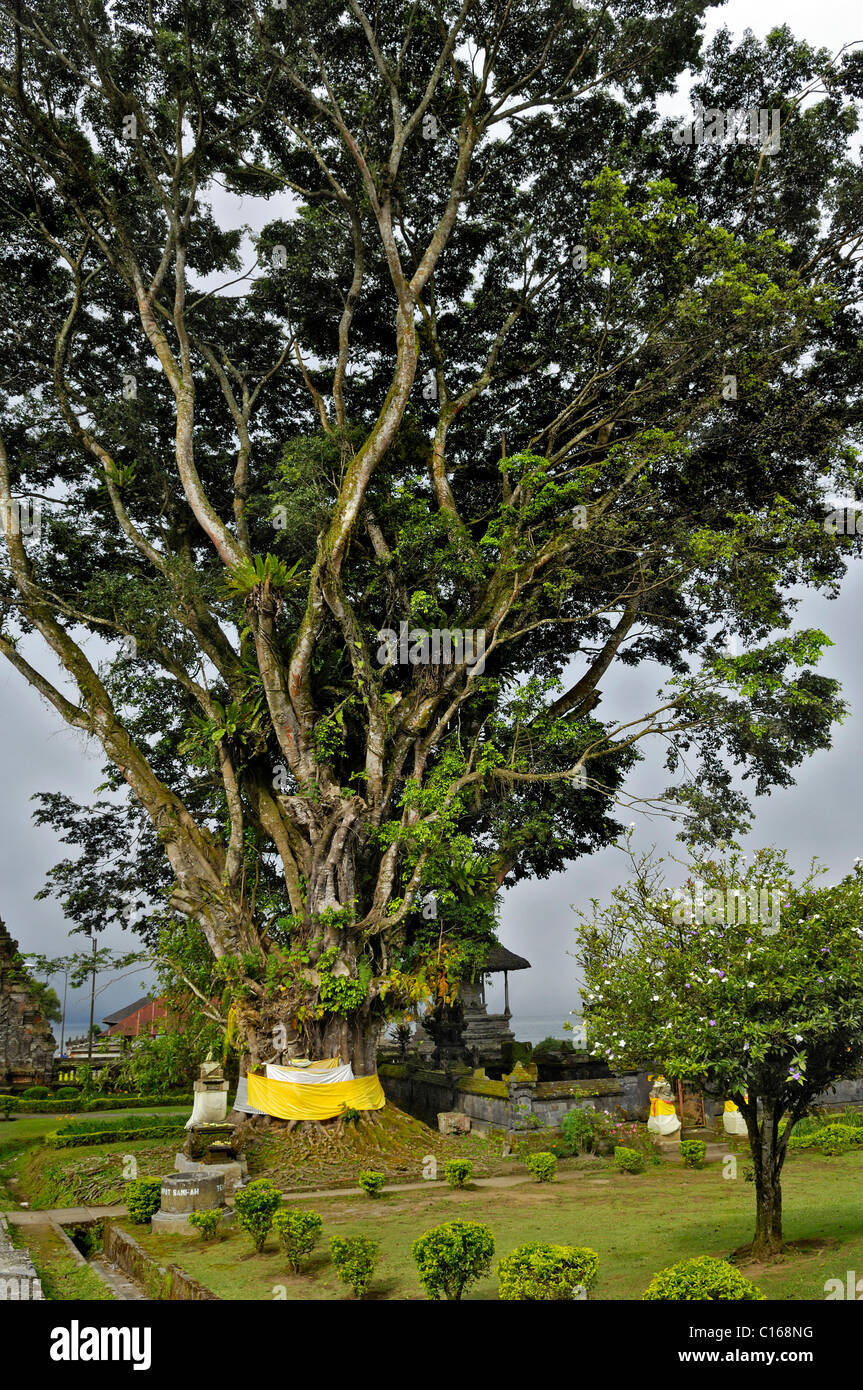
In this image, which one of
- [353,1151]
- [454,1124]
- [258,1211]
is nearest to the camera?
[258,1211]

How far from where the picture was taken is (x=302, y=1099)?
1513cm

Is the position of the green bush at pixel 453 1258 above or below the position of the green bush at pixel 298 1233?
above

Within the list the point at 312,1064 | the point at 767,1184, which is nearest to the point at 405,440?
the point at 312,1064

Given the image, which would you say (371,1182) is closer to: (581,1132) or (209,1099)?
(209,1099)

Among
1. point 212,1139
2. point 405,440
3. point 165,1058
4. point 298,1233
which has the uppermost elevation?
point 405,440

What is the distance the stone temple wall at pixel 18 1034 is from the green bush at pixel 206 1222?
19942 millimetres

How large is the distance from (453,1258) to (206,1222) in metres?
4.61

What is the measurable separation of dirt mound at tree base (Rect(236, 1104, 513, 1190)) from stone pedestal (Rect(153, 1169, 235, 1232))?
2.46 metres

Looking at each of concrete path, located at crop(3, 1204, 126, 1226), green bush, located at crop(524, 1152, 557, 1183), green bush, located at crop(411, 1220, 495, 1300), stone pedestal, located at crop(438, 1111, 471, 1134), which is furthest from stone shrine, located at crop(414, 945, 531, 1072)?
green bush, located at crop(411, 1220, 495, 1300)

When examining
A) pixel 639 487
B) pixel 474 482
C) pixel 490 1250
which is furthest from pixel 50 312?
pixel 490 1250

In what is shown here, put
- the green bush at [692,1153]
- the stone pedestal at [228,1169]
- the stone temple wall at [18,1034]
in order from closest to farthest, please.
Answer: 1. the stone pedestal at [228,1169]
2. the green bush at [692,1153]
3. the stone temple wall at [18,1034]

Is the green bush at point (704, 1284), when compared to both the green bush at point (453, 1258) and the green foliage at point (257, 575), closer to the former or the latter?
the green bush at point (453, 1258)

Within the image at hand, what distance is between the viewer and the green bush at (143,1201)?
1115cm

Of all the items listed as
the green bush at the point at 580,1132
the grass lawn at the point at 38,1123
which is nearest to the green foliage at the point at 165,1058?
the grass lawn at the point at 38,1123
